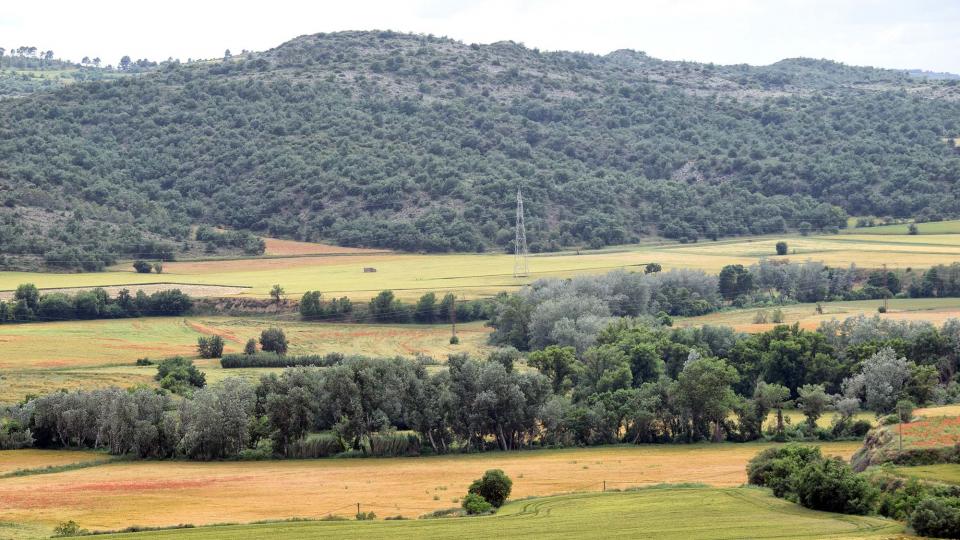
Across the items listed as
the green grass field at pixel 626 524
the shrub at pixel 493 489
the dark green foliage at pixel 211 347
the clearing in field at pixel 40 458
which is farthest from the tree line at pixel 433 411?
the dark green foliage at pixel 211 347

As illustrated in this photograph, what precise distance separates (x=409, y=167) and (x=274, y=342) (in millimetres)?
75504

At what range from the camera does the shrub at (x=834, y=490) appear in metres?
45.7

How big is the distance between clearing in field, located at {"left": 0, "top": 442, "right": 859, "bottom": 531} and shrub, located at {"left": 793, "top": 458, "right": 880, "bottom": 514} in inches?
275

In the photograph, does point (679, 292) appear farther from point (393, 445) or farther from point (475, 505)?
point (475, 505)

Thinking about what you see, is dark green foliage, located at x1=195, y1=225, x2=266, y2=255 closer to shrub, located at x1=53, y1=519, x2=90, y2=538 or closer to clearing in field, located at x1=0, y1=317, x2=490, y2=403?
clearing in field, located at x1=0, y1=317, x2=490, y2=403

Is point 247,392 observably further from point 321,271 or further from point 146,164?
point 146,164

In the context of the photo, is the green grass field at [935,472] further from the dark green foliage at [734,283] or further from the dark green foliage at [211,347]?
the dark green foliage at [734,283]

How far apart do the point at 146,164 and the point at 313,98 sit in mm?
26934

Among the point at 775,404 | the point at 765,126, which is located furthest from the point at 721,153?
the point at 775,404

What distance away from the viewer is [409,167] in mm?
165625

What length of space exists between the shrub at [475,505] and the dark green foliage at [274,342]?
4316 centimetres

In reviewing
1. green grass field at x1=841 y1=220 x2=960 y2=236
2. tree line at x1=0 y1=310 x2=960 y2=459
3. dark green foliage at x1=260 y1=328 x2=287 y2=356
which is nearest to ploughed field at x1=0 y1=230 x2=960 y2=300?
green grass field at x1=841 y1=220 x2=960 y2=236

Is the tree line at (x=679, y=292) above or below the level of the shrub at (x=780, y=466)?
above

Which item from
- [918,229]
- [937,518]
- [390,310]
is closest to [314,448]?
[937,518]
